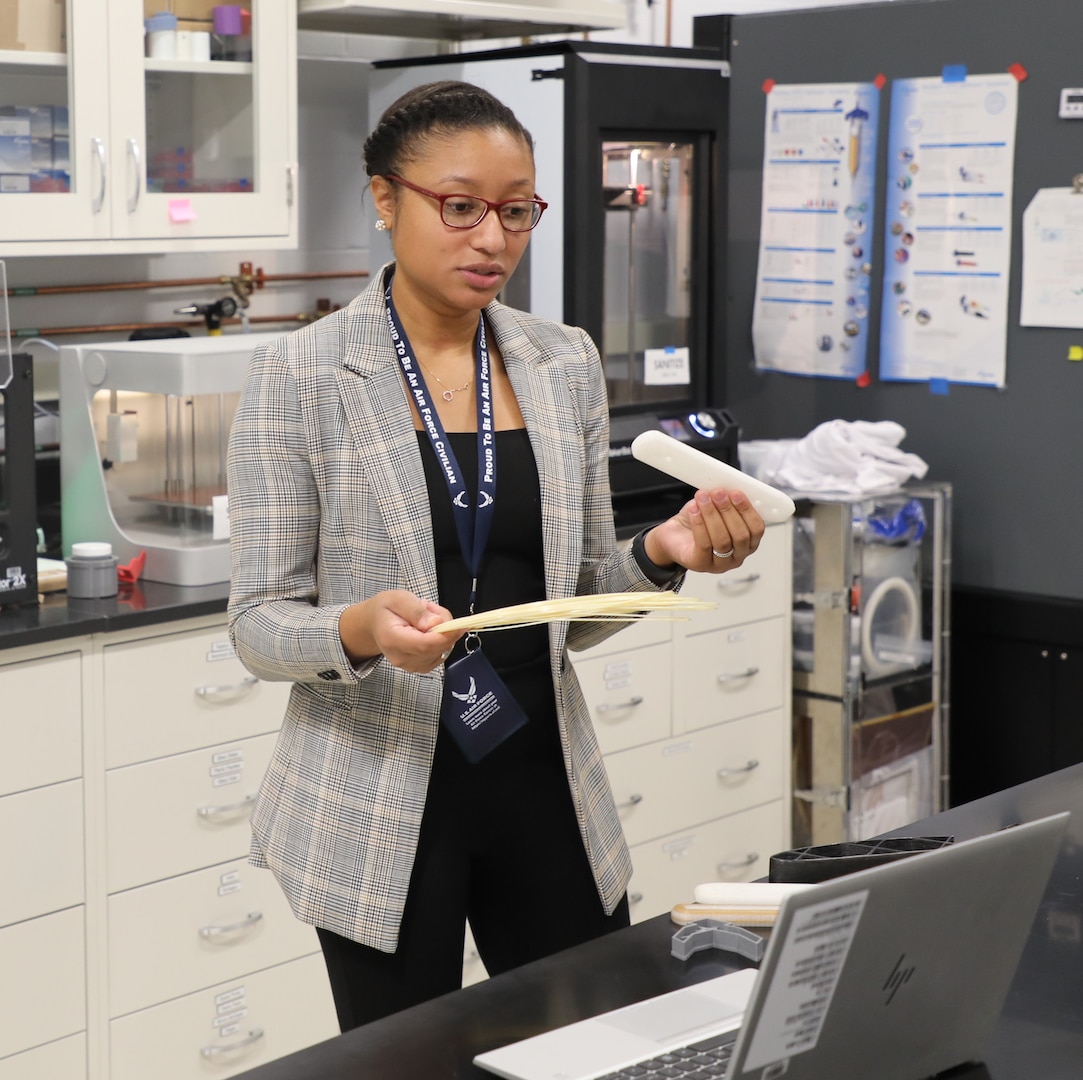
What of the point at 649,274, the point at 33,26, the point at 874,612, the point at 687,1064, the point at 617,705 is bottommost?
the point at 617,705

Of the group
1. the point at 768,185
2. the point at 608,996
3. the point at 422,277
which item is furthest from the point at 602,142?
the point at 608,996

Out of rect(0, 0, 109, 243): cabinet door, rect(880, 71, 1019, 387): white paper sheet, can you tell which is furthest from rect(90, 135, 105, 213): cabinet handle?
rect(880, 71, 1019, 387): white paper sheet

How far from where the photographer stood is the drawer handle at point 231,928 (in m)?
2.62

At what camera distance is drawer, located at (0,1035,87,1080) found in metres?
2.44

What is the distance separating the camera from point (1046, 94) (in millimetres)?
3469

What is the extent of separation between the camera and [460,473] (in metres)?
1.64

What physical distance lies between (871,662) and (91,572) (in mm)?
1765

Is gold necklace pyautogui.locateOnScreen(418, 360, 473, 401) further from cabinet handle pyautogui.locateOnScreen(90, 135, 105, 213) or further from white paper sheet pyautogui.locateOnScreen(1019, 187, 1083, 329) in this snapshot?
white paper sheet pyautogui.locateOnScreen(1019, 187, 1083, 329)

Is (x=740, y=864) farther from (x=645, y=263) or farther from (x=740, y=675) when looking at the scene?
(x=645, y=263)

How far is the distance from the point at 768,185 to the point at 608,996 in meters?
3.02

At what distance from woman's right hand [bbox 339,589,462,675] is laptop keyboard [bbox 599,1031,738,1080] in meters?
0.43

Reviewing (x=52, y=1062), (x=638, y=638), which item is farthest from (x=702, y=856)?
(x=52, y=1062)

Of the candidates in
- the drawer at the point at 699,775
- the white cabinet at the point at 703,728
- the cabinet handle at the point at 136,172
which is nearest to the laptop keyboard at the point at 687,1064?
the white cabinet at the point at 703,728

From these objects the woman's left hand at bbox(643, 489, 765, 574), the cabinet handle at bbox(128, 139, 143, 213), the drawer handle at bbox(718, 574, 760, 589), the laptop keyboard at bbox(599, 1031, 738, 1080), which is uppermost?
the cabinet handle at bbox(128, 139, 143, 213)
